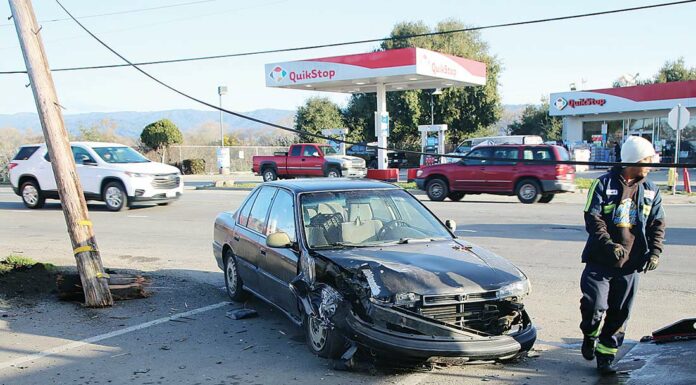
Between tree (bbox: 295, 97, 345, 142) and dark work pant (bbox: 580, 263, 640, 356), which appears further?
tree (bbox: 295, 97, 345, 142)

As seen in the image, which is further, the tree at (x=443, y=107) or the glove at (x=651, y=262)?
the tree at (x=443, y=107)

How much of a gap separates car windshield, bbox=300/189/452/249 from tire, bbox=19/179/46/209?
47.7ft

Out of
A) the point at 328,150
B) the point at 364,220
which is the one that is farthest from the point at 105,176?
the point at 328,150

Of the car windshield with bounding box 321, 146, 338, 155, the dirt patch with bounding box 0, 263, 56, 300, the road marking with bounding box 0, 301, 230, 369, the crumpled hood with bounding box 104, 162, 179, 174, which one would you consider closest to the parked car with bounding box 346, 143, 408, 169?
the car windshield with bounding box 321, 146, 338, 155

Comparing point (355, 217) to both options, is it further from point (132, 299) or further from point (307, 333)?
point (132, 299)

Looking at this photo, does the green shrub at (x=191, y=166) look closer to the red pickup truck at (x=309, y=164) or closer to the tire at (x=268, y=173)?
the red pickup truck at (x=309, y=164)

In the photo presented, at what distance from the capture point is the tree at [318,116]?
56094 millimetres

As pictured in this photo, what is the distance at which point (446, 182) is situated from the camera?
63.8ft

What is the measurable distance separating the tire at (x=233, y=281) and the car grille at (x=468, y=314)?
3.09 metres

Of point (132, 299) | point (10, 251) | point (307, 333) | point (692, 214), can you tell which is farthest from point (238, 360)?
point (692, 214)

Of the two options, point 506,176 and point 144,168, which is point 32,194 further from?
point 506,176

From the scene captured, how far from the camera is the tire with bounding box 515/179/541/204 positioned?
59.8 ft

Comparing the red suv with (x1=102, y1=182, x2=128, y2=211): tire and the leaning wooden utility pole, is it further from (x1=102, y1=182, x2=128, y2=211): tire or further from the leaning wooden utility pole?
the leaning wooden utility pole

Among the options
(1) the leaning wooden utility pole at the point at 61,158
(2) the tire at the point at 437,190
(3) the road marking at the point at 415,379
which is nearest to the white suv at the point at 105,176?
(2) the tire at the point at 437,190
